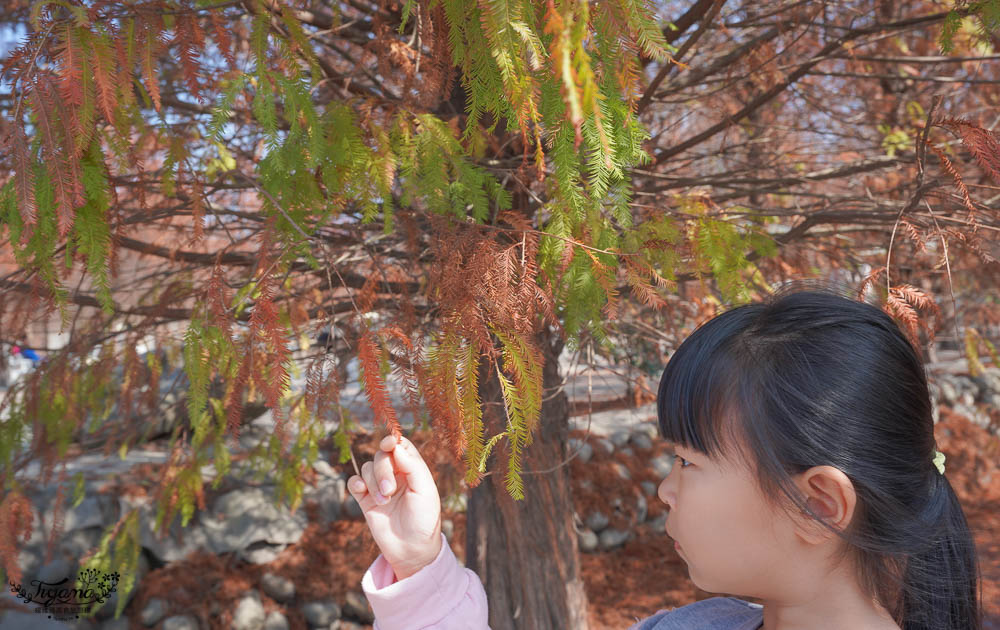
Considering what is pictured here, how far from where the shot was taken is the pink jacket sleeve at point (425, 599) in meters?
1.26

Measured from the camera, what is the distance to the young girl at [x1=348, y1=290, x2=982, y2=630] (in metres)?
1.06

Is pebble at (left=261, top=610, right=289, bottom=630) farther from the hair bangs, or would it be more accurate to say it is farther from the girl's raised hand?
the hair bangs

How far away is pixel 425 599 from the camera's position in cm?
127

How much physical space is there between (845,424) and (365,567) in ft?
15.3

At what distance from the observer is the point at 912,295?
170 cm

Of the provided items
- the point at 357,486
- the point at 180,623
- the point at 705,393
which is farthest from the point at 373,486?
the point at 180,623

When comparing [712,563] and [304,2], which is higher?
[304,2]

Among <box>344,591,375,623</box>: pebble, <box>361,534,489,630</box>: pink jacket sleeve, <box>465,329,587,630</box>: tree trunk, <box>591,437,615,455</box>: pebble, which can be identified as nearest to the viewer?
<box>361,534,489,630</box>: pink jacket sleeve

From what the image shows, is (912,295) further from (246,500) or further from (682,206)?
(246,500)

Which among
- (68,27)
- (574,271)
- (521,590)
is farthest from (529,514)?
(68,27)

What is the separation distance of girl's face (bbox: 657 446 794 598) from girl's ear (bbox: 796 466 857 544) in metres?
0.03

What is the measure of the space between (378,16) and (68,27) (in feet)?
3.80

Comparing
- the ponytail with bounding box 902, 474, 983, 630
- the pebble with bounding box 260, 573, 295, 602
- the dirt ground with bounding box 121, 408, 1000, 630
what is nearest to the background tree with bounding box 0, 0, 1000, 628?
the ponytail with bounding box 902, 474, 983, 630

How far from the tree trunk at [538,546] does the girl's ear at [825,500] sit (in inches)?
68.3
